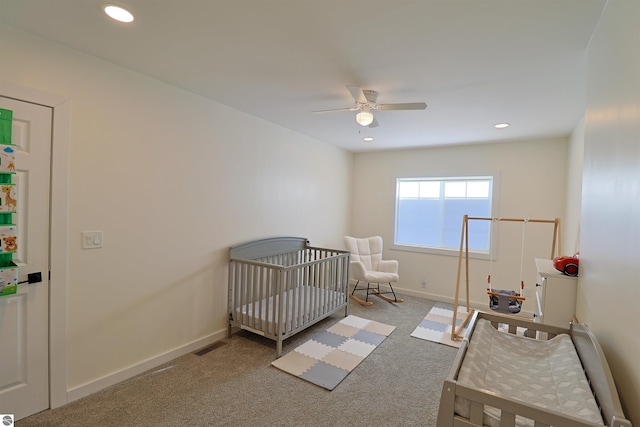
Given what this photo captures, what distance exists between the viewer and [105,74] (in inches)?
83.6

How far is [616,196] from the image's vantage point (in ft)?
4.04

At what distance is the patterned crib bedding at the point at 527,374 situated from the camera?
3.76 feet

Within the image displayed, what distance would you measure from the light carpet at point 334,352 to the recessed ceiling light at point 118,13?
2.68m

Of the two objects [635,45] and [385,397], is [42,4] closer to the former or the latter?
[635,45]

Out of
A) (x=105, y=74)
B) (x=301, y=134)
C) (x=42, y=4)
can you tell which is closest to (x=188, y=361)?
(x=105, y=74)

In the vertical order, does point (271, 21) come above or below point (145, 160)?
above

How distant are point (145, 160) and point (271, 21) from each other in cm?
155

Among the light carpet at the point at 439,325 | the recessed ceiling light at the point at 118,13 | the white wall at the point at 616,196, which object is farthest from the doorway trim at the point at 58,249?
the light carpet at the point at 439,325

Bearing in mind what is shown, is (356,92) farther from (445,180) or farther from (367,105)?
(445,180)

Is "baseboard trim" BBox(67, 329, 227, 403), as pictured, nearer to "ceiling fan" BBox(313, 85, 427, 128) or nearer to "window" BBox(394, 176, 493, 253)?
"ceiling fan" BBox(313, 85, 427, 128)

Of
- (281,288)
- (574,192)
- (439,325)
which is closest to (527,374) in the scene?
(281,288)

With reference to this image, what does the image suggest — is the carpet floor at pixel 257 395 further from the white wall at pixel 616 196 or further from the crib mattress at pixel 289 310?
the white wall at pixel 616 196

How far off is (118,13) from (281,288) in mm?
2196

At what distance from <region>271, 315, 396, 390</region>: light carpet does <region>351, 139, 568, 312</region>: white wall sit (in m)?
1.59
